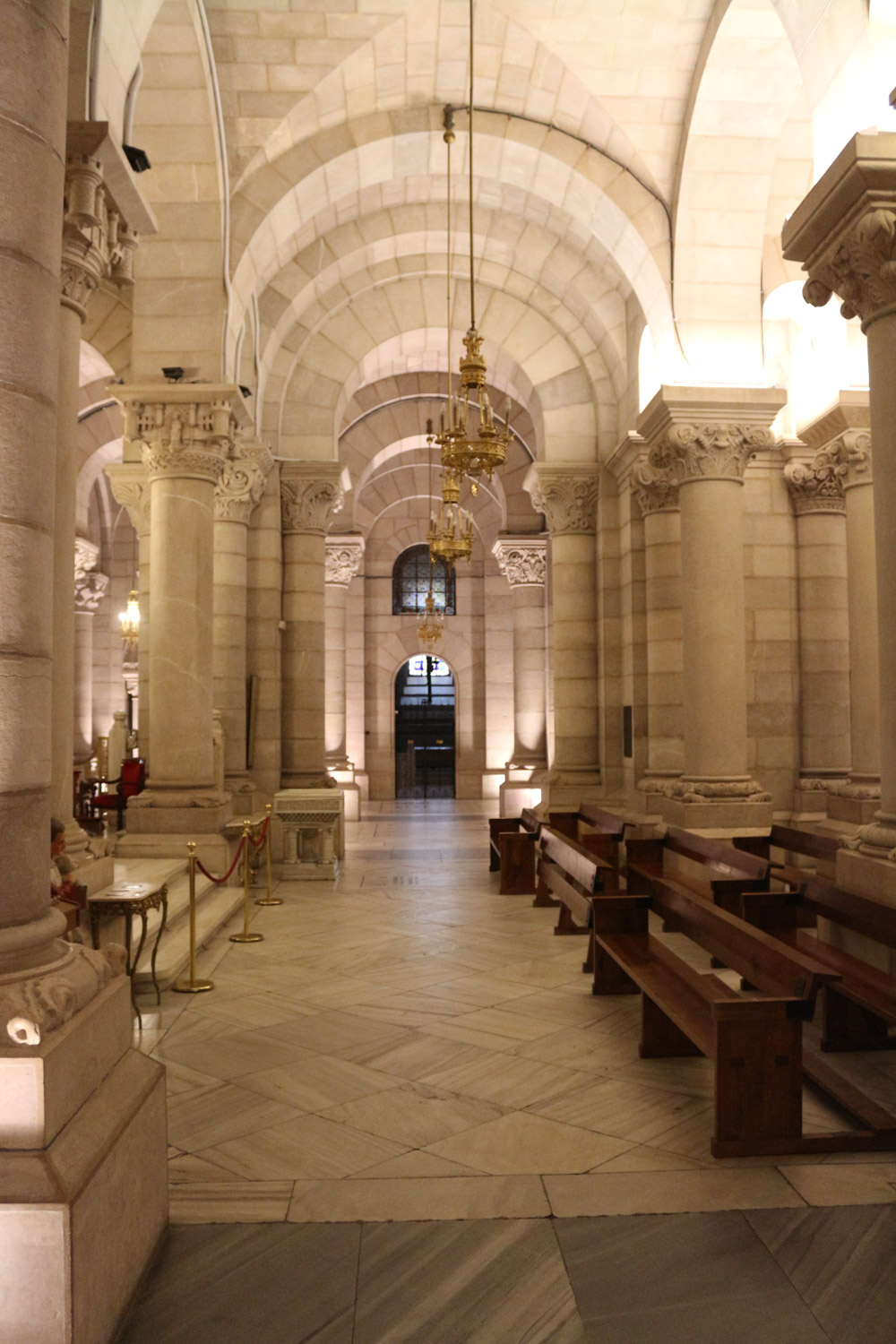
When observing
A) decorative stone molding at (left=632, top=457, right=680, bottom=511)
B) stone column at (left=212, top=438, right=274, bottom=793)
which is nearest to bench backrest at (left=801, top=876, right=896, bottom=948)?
decorative stone molding at (left=632, top=457, right=680, bottom=511)

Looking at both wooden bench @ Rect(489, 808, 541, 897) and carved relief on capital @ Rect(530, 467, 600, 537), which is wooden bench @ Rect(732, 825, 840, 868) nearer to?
wooden bench @ Rect(489, 808, 541, 897)

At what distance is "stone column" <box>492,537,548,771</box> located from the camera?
19.7m

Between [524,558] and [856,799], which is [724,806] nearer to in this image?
[856,799]

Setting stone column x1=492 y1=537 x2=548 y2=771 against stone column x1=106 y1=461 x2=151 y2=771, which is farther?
stone column x1=492 y1=537 x2=548 y2=771

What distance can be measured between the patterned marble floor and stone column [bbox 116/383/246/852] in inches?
100

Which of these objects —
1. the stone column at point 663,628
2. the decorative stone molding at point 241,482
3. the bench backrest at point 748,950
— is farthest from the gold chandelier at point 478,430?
the bench backrest at point 748,950

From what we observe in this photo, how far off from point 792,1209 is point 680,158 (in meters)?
9.85

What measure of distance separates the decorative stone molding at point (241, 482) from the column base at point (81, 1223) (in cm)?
1017

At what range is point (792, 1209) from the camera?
11.5 feet

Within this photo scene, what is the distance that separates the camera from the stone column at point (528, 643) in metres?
19.7

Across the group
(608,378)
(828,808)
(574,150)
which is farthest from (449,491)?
(828,808)

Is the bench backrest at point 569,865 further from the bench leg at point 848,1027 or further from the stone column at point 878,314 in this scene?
the bench leg at point 848,1027

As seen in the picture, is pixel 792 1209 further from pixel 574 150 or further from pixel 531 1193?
pixel 574 150

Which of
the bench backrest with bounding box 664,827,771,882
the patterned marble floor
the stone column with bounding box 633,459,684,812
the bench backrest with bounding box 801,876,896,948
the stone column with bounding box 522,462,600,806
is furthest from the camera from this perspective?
the stone column with bounding box 522,462,600,806
